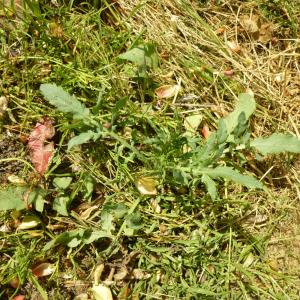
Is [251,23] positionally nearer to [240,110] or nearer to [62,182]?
[240,110]

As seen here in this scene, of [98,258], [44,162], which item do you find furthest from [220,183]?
[44,162]

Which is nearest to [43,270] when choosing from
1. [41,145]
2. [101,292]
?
[101,292]

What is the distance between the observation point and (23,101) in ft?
6.29

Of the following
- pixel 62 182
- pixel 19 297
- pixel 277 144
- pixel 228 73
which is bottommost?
pixel 19 297

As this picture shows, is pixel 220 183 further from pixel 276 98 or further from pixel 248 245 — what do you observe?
pixel 276 98

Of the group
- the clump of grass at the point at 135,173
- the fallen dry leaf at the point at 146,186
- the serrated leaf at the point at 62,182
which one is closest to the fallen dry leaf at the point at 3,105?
the clump of grass at the point at 135,173

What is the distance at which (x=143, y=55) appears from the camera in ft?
6.33

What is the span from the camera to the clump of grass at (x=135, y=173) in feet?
6.03

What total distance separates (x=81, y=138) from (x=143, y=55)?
1.66 ft

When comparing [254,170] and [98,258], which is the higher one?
[254,170]

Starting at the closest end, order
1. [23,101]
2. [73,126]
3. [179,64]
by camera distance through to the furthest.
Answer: [73,126] < [23,101] < [179,64]

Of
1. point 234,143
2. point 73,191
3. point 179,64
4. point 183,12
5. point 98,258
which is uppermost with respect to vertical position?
point 183,12

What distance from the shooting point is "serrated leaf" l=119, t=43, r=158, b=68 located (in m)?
1.90

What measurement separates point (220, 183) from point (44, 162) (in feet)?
2.64
